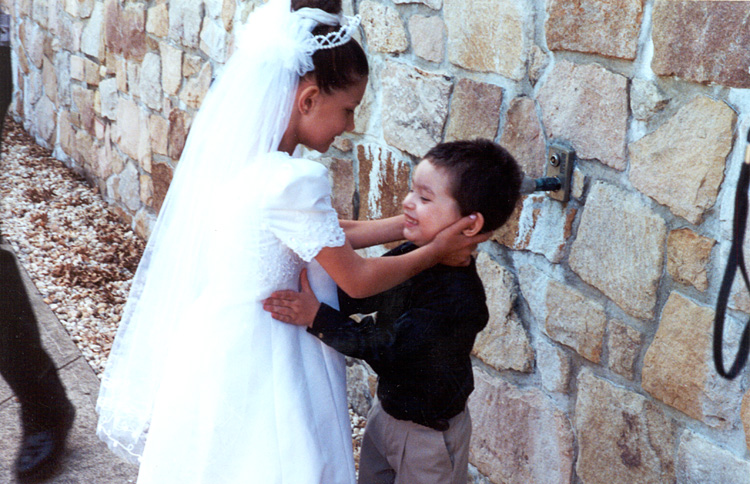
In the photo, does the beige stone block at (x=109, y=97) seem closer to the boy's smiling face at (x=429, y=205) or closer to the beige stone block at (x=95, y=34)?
the beige stone block at (x=95, y=34)

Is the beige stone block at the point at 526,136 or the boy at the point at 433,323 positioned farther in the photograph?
the beige stone block at the point at 526,136

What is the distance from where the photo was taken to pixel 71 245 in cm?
465

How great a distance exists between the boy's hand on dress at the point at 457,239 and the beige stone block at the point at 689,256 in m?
0.44

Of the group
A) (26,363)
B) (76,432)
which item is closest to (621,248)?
(76,432)

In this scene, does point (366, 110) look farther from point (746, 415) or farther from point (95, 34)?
point (95, 34)

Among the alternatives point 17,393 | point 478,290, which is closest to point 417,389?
point 478,290

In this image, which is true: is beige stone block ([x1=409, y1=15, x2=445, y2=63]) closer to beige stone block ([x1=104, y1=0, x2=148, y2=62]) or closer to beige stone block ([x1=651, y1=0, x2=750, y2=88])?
beige stone block ([x1=651, y1=0, x2=750, y2=88])

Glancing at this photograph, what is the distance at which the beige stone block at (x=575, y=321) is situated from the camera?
196 cm

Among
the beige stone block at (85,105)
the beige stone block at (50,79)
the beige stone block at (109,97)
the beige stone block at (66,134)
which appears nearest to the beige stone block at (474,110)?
the beige stone block at (109,97)

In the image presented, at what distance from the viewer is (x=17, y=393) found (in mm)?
3094

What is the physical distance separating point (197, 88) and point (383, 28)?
Answer: 162 cm

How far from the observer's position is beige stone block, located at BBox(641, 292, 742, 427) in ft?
5.40

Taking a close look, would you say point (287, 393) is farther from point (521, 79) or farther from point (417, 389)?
point (521, 79)

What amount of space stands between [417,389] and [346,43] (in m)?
0.84
